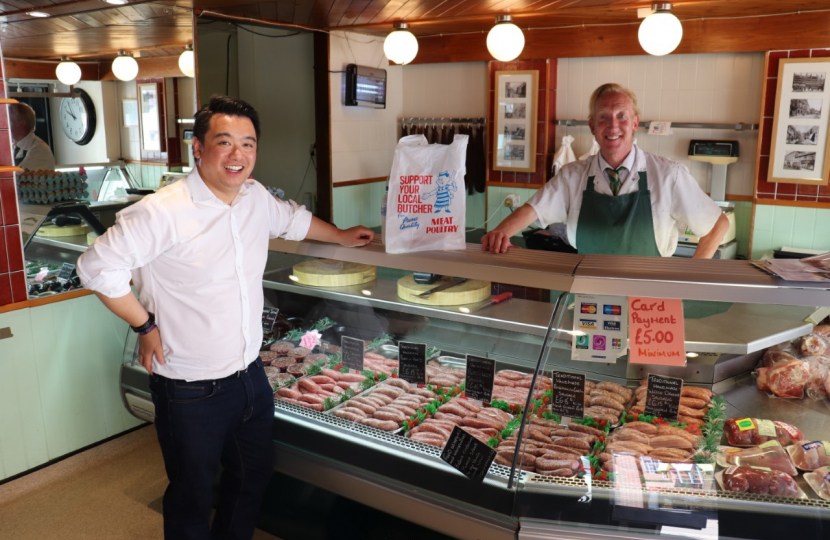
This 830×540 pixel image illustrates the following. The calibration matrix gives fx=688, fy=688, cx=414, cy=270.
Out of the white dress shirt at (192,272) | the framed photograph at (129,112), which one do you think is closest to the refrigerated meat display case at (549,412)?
the white dress shirt at (192,272)

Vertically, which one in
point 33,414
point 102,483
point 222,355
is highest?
point 222,355

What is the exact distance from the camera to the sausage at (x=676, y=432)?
2.31 m

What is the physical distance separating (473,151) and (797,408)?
5.02 metres

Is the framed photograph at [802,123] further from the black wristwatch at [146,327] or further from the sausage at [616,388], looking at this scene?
the black wristwatch at [146,327]

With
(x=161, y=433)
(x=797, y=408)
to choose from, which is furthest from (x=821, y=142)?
(x=161, y=433)

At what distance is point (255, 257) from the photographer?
263 cm

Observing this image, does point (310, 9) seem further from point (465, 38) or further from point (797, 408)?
point (797, 408)

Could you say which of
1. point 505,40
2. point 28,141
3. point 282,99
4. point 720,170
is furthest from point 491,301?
point 282,99

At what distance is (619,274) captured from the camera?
220 cm

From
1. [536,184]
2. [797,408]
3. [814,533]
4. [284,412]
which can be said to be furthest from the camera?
[536,184]

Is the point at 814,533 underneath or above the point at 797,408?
underneath

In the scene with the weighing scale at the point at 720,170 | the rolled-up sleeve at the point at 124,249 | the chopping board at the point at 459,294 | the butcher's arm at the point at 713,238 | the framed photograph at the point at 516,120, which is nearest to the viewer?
the rolled-up sleeve at the point at 124,249

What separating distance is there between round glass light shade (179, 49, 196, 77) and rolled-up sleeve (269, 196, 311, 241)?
10.1ft

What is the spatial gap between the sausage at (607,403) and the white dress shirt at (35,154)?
11.2 feet
